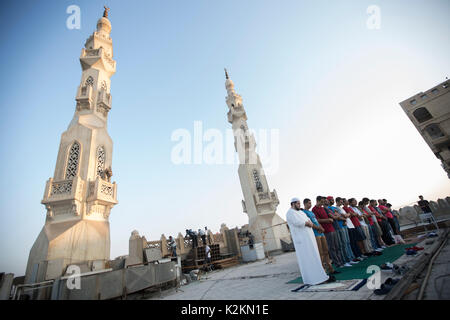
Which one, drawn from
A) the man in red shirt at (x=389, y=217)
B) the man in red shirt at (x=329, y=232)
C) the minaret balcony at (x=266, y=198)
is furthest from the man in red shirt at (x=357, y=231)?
the minaret balcony at (x=266, y=198)

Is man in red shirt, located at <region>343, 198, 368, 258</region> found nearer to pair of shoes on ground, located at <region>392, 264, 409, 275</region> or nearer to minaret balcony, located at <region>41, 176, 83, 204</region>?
pair of shoes on ground, located at <region>392, 264, 409, 275</region>

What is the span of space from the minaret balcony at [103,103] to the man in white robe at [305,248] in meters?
13.4

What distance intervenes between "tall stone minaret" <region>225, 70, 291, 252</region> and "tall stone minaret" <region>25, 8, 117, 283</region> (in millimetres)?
12165

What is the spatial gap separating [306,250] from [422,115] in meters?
36.3

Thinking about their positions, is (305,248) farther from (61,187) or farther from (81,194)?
(61,187)

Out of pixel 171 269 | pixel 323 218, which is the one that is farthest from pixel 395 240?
pixel 171 269

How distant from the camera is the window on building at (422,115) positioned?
27.1 m

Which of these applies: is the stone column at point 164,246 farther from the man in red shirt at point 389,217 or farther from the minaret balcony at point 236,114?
the minaret balcony at point 236,114

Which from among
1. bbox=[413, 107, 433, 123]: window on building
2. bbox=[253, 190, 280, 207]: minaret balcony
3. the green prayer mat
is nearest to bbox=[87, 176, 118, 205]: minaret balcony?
the green prayer mat

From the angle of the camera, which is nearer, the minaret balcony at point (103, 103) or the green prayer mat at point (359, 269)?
the green prayer mat at point (359, 269)

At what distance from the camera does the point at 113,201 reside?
10.6 metres

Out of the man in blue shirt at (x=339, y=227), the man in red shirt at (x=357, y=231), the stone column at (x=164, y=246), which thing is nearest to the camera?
the man in blue shirt at (x=339, y=227)

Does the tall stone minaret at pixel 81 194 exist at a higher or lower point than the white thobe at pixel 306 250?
higher
